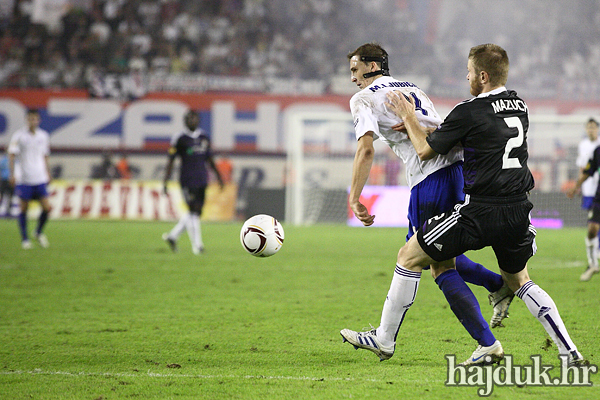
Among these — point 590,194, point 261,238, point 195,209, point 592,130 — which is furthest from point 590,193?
point 261,238

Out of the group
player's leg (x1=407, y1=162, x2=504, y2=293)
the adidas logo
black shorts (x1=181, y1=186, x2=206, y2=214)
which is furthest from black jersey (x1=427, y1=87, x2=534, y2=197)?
black shorts (x1=181, y1=186, x2=206, y2=214)

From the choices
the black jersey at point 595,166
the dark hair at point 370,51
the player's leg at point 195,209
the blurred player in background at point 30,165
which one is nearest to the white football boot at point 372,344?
the dark hair at point 370,51

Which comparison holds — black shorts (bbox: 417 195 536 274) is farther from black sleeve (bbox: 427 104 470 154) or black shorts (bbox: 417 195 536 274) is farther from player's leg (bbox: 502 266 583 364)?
black sleeve (bbox: 427 104 470 154)

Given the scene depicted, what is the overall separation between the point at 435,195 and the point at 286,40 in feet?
75.9

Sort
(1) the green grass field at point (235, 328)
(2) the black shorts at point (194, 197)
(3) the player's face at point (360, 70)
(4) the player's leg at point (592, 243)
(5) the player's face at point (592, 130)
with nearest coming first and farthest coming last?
(1) the green grass field at point (235, 328) < (3) the player's face at point (360, 70) < (4) the player's leg at point (592, 243) < (5) the player's face at point (592, 130) < (2) the black shorts at point (194, 197)

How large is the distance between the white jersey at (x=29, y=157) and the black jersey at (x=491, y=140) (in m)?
10.1

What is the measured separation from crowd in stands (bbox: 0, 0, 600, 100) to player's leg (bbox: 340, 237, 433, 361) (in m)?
21.7

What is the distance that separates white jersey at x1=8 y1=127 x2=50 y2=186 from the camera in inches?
484

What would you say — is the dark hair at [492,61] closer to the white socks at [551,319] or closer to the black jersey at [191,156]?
the white socks at [551,319]

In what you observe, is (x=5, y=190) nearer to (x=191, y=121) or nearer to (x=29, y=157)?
(x=29, y=157)

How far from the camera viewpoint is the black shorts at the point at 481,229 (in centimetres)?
385

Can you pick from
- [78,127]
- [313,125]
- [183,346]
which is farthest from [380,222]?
[183,346]

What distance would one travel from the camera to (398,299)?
4.15 meters

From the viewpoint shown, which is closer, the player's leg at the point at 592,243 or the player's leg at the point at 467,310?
the player's leg at the point at 467,310
